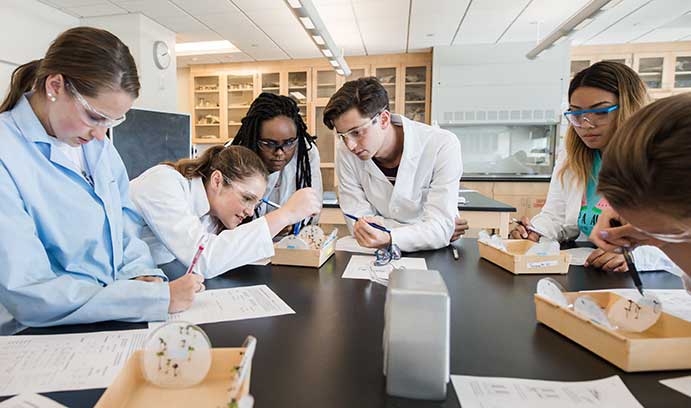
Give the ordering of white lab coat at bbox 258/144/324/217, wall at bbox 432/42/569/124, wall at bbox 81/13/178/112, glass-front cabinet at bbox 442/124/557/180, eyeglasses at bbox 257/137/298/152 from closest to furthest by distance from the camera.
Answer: eyeglasses at bbox 257/137/298/152
white lab coat at bbox 258/144/324/217
wall at bbox 81/13/178/112
wall at bbox 432/42/569/124
glass-front cabinet at bbox 442/124/557/180

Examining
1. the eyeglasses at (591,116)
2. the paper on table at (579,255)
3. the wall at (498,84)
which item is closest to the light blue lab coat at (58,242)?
the paper on table at (579,255)

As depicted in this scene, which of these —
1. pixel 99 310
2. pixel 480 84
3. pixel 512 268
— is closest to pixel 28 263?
pixel 99 310

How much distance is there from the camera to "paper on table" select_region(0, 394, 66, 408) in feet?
1.61

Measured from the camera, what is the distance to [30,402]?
0.50 m

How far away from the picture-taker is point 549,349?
67cm

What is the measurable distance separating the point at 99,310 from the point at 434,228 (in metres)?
1.03

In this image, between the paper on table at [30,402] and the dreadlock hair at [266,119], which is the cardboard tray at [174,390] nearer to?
the paper on table at [30,402]

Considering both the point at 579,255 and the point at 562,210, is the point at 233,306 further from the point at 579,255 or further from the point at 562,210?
the point at 562,210

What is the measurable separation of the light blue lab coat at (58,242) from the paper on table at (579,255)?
3.77 ft

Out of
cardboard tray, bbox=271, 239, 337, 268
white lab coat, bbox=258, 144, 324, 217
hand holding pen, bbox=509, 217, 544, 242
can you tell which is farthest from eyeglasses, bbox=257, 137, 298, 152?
hand holding pen, bbox=509, 217, 544, 242

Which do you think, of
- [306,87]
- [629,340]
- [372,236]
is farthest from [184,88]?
[629,340]

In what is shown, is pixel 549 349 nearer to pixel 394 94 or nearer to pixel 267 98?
pixel 267 98

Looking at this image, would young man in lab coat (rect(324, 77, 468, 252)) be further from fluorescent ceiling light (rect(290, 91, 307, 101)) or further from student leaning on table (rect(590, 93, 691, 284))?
fluorescent ceiling light (rect(290, 91, 307, 101))

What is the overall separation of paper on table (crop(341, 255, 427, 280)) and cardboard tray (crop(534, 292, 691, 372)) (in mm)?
417
